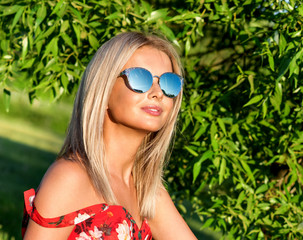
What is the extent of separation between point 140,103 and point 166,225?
82 centimetres

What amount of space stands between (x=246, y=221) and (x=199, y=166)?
576 mm

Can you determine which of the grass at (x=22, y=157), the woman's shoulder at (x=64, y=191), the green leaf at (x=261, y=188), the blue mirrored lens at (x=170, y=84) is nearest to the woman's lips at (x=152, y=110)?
the blue mirrored lens at (x=170, y=84)

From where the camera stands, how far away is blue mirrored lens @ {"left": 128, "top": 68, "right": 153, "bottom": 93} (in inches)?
90.0

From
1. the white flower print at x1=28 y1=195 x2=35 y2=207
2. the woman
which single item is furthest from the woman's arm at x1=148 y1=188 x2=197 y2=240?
the white flower print at x1=28 y1=195 x2=35 y2=207

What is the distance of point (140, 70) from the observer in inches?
91.2

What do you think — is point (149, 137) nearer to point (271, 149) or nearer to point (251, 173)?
point (251, 173)

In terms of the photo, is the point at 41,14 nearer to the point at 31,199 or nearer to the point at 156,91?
the point at 156,91

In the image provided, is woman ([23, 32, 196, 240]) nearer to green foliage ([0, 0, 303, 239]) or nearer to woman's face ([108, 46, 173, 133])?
woman's face ([108, 46, 173, 133])

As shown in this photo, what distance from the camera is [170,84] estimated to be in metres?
2.42

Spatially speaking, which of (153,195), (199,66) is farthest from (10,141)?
(153,195)

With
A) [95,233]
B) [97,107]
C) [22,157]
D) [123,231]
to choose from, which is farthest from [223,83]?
[22,157]

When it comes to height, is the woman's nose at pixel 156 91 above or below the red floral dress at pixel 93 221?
above

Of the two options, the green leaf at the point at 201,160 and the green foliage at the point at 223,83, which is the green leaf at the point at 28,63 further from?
the green leaf at the point at 201,160

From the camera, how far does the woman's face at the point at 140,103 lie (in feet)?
7.61
